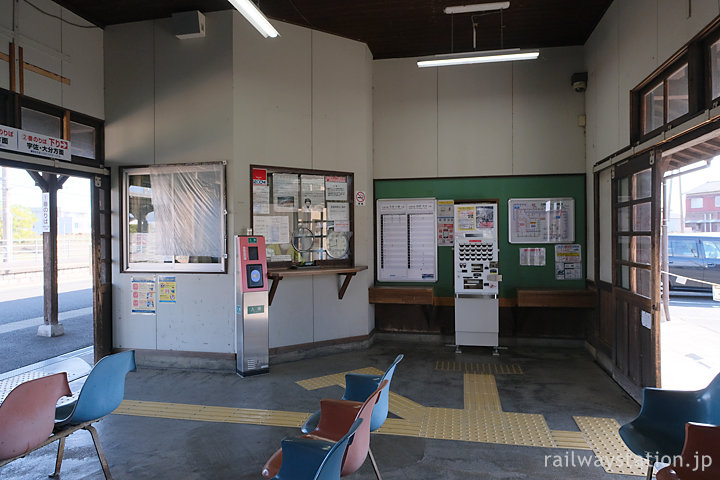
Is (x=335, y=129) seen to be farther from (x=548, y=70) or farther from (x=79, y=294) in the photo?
(x=79, y=294)

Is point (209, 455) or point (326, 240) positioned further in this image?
point (326, 240)

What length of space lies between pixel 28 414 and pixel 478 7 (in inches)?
210

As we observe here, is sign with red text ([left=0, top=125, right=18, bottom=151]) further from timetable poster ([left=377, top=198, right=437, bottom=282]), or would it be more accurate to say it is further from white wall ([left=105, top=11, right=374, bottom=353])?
timetable poster ([left=377, top=198, right=437, bottom=282])

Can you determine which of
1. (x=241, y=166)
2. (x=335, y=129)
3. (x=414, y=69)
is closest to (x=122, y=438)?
(x=241, y=166)

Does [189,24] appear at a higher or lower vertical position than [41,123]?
higher

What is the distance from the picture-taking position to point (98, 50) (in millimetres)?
4910

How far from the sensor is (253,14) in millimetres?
3508

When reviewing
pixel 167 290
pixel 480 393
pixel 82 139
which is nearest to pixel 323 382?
pixel 480 393

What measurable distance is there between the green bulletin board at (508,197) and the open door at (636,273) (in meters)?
1.18

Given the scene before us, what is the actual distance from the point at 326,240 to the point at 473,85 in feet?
10.2

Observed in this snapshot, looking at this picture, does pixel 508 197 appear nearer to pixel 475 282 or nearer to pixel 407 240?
pixel 475 282

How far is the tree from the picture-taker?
17.0 meters

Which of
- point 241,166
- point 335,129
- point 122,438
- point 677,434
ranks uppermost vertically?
point 335,129

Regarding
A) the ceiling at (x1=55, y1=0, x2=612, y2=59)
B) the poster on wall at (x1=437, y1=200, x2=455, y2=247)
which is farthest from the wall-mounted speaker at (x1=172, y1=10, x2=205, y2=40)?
the poster on wall at (x1=437, y1=200, x2=455, y2=247)
